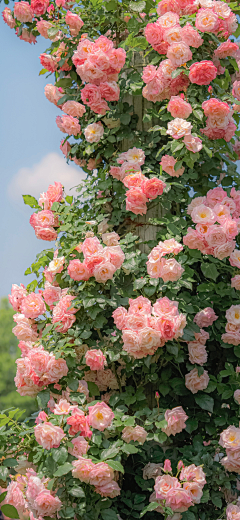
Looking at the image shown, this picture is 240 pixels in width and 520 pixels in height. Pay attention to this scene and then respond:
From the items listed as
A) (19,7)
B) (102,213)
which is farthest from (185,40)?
(19,7)

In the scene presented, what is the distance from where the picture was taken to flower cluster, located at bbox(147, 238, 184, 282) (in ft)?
7.40

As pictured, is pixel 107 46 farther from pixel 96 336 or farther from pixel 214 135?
pixel 96 336

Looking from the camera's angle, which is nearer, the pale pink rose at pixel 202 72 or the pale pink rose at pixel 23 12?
the pale pink rose at pixel 202 72

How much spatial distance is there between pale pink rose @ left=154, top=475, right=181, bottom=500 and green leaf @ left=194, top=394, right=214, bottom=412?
0.38 m

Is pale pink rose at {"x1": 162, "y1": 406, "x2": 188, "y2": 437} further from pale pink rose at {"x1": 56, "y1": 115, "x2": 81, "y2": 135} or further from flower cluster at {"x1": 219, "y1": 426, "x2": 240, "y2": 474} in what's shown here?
pale pink rose at {"x1": 56, "y1": 115, "x2": 81, "y2": 135}

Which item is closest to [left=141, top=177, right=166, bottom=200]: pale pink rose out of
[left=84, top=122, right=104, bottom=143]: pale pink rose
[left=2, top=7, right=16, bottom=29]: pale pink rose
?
[left=84, top=122, right=104, bottom=143]: pale pink rose

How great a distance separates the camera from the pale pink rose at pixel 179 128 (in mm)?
2518

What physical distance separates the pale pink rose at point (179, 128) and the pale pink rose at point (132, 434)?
1441 millimetres

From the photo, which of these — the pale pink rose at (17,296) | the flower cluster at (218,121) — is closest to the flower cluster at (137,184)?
the flower cluster at (218,121)

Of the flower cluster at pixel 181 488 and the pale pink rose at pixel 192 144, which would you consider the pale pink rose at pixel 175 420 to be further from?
the pale pink rose at pixel 192 144

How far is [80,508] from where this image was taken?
2119mm

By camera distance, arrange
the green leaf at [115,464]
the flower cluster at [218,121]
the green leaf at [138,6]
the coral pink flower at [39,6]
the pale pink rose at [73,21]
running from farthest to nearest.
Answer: the coral pink flower at [39,6] → the pale pink rose at [73,21] → the green leaf at [138,6] → the flower cluster at [218,121] → the green leaf at [115,464]

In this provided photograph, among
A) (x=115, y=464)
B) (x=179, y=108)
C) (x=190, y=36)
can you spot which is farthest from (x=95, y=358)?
(x=190, y=36)

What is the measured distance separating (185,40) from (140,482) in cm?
227
